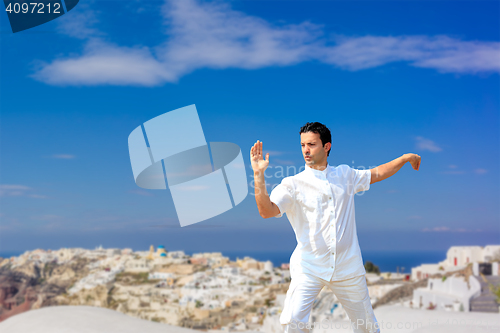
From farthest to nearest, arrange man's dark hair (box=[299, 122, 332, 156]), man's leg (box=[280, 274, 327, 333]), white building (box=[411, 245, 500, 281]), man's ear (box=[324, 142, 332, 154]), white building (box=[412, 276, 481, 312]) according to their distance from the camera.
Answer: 1. white building (box=[411, 245, 500, 281])
2. white building (box=[412, 276, 481, 312])
3. man's ear (box=[324, 142, 332, 154])
4. man's dark hair (box=[299, 122, 332, 156])
5. man's leg (box=[280, 274, 327, 333])

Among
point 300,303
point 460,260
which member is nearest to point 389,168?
point 300,303

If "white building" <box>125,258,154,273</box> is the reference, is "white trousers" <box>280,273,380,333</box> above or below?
above

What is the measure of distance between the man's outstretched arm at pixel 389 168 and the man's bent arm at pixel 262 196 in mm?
1051

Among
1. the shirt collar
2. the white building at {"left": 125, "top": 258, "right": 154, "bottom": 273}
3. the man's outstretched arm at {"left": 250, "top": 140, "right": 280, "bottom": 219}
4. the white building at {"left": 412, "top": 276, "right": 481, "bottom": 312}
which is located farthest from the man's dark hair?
the white building at {"left": 125, "top": 258, "right": 154, "bottom": 273}

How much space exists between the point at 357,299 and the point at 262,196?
3.70 feet

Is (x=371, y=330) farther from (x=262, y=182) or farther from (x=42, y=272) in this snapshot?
(x=42, y=272)

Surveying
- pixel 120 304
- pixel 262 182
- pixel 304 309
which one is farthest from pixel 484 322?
pixel 120 304

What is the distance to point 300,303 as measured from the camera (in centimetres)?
314

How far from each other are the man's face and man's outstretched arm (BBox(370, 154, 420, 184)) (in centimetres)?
51

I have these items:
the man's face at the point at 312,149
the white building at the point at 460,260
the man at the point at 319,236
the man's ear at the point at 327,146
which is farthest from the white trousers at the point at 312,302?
the white building at the point at 460,260

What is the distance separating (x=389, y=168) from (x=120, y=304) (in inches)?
2239

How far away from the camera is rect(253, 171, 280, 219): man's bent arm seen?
3.02 m

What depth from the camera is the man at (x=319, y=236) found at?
3.21 metres

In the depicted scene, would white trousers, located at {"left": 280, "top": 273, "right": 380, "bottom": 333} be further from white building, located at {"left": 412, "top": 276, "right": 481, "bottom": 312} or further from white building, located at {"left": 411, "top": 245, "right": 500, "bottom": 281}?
white building, located at {"left": 411, "top": 245, "right": 500, "bottom": 281}
